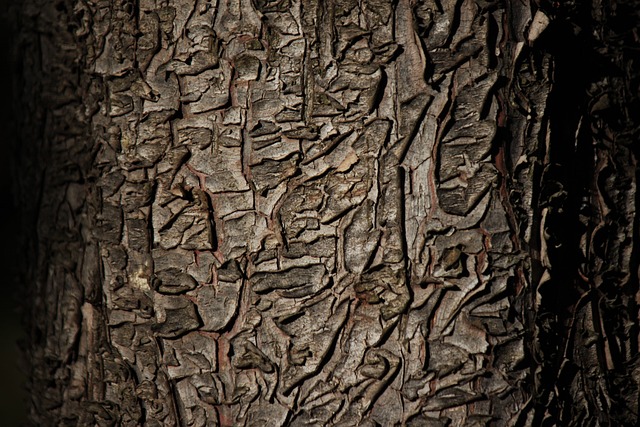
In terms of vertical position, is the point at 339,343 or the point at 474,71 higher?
the point at 474,71

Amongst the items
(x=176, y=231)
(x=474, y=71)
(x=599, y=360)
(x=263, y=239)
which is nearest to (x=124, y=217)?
(x=176, y=231)

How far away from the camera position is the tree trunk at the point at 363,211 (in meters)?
0.90

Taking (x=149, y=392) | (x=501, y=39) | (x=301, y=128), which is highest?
(x=501, y=39)

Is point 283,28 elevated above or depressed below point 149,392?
above

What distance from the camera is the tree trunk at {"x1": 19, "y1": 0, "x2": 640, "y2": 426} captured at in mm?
897

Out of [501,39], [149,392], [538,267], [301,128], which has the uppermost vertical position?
[501,39]

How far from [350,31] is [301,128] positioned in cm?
15

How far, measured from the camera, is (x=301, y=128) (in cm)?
92

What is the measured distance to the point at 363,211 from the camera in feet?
2.97

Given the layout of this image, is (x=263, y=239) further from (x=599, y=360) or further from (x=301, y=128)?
(x=599, y=360)

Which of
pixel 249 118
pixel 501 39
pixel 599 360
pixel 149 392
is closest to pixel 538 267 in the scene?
pixel 599 360

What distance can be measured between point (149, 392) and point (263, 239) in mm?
289

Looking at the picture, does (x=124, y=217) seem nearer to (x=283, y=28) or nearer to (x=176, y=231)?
(x=176, y=231)

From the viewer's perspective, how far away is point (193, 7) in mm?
937
